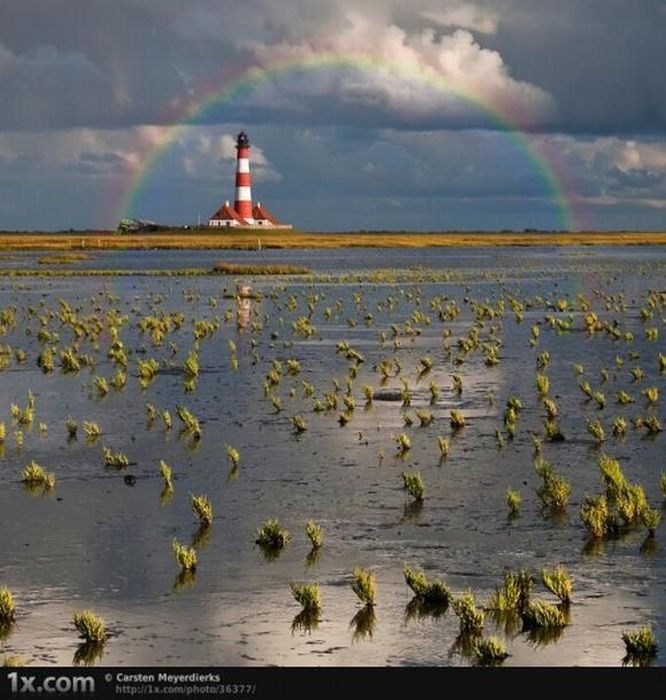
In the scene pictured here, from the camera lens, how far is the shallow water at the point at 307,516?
14008mm

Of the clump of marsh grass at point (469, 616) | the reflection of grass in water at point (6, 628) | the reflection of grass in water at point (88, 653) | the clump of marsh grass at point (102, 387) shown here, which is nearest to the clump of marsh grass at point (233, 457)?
the reflection of grass in water at point (6, 628)

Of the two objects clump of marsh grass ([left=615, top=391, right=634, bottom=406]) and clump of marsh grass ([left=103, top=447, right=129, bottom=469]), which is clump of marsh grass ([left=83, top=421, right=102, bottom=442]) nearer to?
clump of marsh grass ([left=103, top=447, right=129, bottom=469])

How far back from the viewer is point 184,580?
52.7ft

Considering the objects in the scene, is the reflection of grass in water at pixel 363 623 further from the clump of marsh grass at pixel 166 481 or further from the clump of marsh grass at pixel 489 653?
the clump of marsh grass at pixel 166 481

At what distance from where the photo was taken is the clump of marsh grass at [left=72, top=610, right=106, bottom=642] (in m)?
13.7

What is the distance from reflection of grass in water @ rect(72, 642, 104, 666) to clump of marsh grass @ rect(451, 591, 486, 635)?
12.8ft

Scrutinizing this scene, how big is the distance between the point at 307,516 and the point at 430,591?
4.61 metres

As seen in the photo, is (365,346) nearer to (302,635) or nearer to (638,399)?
(638,399)

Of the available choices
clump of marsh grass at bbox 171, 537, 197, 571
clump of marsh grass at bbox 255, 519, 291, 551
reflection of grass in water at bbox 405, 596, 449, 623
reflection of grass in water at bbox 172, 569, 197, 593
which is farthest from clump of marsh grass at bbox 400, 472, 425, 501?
reflection of grass in water at bbox 405, 596, 449, 623

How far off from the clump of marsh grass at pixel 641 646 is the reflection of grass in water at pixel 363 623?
9.02 ft

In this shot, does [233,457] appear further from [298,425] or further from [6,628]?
[6,628]

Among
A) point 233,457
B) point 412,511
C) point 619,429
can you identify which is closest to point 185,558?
point 412,511

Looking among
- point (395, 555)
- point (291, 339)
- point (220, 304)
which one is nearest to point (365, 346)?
point (291, 339)

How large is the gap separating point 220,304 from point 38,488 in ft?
150
